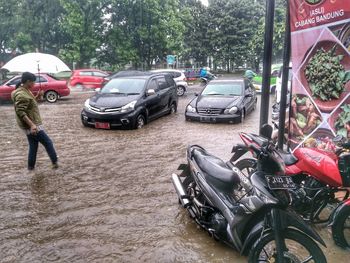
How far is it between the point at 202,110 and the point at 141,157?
4413 millimetres

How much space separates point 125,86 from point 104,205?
7.01 metres

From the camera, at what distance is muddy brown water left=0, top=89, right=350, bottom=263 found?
4043mm

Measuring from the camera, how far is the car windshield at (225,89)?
12781 mm

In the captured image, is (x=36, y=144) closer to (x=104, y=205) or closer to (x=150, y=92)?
(x=104, y=205)

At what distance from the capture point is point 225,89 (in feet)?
42.6

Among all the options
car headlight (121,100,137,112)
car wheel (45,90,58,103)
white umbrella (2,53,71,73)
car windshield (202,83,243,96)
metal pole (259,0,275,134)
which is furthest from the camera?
car wheel (45,90,58,103)

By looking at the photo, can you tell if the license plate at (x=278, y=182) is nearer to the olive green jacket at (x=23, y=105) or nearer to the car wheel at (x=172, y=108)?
the olive green jacket at (x=23, y=105)

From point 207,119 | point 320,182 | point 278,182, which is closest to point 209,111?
point 207,119

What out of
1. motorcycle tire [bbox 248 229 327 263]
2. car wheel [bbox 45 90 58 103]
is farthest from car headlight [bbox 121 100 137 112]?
car wheel [bbox 45 90 58 103]

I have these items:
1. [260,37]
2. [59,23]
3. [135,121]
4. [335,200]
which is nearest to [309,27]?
[335,200]

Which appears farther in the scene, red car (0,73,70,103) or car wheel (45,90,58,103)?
car wheel (45,90,58,103)

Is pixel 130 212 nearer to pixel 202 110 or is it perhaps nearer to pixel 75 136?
pixel 75 136

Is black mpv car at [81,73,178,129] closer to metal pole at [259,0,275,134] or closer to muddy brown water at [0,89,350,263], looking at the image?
muddy brown water at [0,89,350,263]

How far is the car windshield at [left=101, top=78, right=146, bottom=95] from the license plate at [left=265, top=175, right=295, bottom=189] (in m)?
8.76
